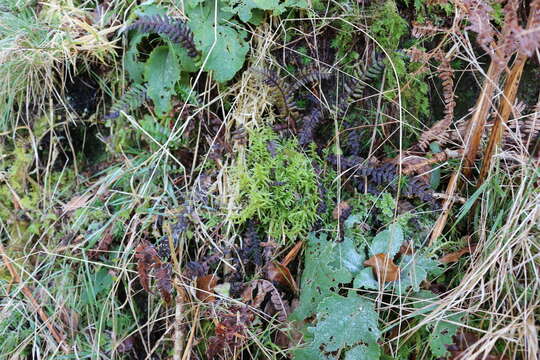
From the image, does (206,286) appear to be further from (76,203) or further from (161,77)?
(161,77)

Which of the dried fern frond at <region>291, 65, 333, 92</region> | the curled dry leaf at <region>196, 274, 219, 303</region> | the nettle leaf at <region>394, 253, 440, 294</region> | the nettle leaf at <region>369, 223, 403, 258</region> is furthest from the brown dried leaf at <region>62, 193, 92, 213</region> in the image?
the nettle leaf at <region>394, 253, 440, 294</region>

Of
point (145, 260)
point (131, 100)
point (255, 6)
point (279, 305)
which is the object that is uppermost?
point (255, 6)

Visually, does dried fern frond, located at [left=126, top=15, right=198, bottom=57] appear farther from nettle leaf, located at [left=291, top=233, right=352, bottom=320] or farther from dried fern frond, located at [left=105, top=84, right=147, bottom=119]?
nettle leaf, located at [left=291, top=233, right=352, bottom=320]

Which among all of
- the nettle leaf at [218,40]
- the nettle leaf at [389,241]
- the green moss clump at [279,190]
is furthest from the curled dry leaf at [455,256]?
the nettle leaf at [218,40]

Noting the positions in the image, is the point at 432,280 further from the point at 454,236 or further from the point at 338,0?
the point at 338,0

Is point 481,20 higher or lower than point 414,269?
higher

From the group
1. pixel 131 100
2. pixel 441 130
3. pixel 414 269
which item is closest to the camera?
pixel 414 269

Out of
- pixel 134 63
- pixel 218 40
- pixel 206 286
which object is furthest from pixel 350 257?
pixel 134 63
